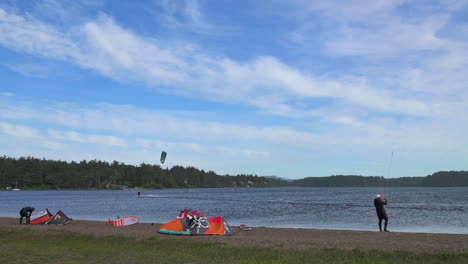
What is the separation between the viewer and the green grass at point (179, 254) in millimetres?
14156

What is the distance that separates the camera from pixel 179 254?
51.4 ft

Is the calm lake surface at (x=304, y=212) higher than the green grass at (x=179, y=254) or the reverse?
the reverse

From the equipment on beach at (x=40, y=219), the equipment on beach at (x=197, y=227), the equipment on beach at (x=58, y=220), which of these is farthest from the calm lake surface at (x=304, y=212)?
the equipment on beach at (x=197, y=227)

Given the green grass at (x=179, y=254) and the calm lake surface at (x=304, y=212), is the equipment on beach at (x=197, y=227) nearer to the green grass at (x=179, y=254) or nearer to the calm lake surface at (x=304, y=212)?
the green grass at (x=179, y=254)

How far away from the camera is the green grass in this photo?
14156 mm

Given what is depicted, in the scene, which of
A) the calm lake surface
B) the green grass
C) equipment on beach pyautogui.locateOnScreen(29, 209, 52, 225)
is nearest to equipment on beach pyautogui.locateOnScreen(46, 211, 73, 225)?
equipment on beach pyautogui.locateOnScreen(29, 209, 52, 225)

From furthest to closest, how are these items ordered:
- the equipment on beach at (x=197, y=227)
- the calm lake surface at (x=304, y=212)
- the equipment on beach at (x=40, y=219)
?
the calm lake surface at (x=304, y=212), the equipment on beach at (x=40, y=219), the equipment on beach at (x=197, y=227)

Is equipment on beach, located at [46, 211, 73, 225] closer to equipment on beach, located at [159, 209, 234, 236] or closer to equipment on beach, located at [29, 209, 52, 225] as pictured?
equipment on beach, located at [29, 209, 52, 225]

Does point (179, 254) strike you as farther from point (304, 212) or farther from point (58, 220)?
point (304, 212)

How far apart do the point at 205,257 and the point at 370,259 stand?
5.61m

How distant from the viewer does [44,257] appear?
1490 cm

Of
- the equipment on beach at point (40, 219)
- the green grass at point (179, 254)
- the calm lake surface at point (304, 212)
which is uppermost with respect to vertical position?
the equipment on beach at point (40, 219)

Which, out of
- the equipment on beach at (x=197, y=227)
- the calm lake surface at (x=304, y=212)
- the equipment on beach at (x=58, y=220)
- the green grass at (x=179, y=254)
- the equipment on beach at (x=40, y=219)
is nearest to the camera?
the green grass at (x=179, y=254)

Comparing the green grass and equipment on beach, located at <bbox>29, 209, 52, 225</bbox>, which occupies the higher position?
equipment on beach, located at <bbox>29, 209, 52, 225</bbox>
